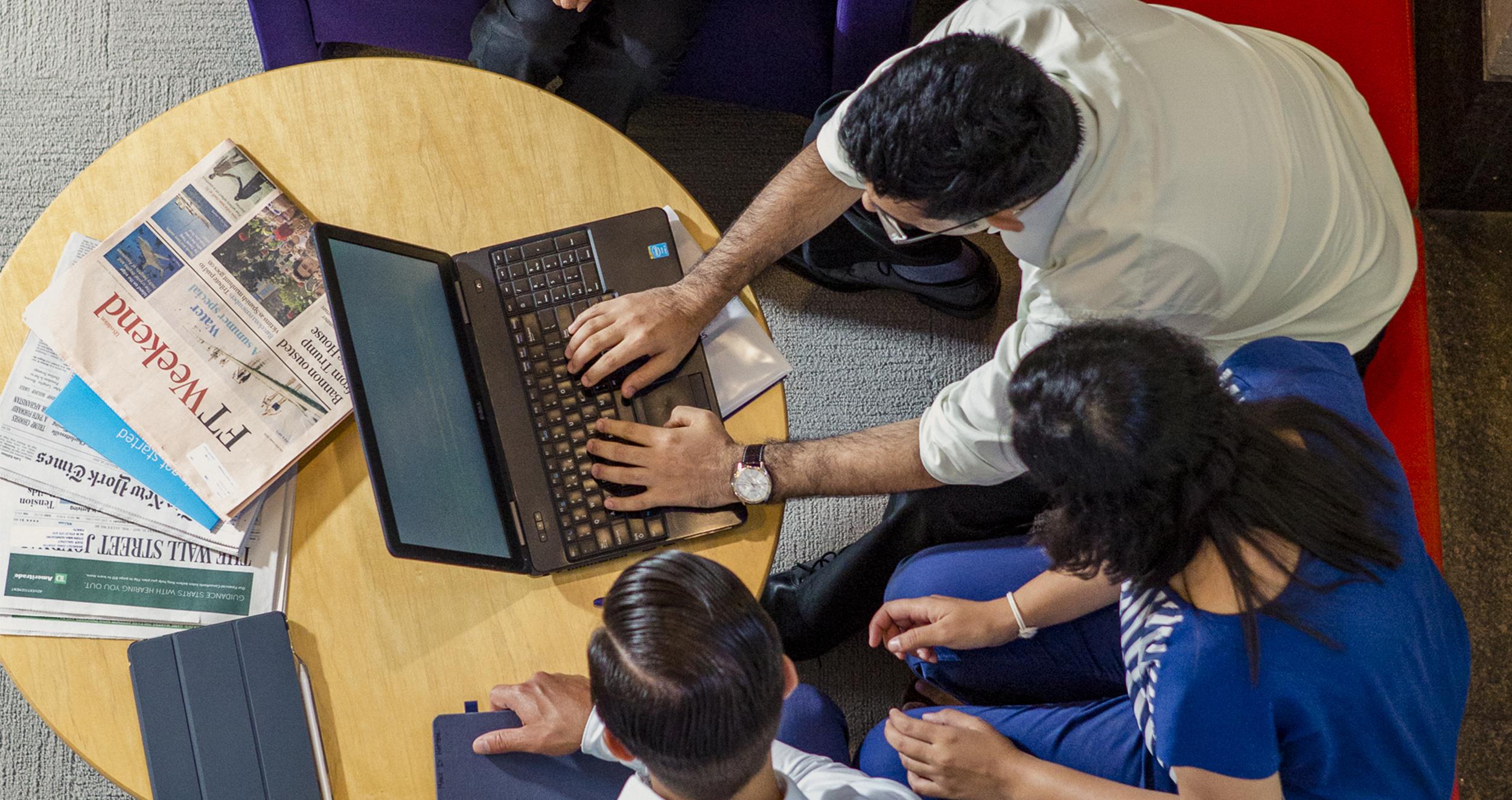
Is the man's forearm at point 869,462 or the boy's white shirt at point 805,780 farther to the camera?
the man's forearm at point 869,462

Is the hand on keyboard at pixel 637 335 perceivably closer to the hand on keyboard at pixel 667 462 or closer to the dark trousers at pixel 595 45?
the hand on keyboard at pixel 667 462

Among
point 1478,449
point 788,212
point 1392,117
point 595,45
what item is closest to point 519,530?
point 788,212

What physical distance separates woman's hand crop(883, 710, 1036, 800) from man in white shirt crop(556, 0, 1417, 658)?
0.99ft

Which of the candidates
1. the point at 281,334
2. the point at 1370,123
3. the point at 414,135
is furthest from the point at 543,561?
the point at 1370,123

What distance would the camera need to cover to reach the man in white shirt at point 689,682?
87 centimetres

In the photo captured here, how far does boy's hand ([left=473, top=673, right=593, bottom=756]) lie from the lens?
3.46 feet

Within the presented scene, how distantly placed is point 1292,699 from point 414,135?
3.75 feet

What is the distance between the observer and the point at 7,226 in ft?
6.29

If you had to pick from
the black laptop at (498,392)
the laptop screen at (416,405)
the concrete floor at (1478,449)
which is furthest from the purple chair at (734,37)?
the concrete floor at (1478,449)

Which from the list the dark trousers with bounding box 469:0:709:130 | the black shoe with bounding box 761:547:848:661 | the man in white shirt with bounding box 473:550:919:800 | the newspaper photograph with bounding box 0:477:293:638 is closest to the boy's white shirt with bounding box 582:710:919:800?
the man in white shirt with bounding box 473:550:919:800

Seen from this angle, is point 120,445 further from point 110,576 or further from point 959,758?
point 959,758

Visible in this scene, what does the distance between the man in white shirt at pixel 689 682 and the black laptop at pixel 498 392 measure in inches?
7.9

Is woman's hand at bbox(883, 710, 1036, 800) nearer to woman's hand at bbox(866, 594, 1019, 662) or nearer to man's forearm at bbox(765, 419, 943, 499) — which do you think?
woman's hand at bbox(866, 594, 1019, 662)

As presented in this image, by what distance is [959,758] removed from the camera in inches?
48.6
